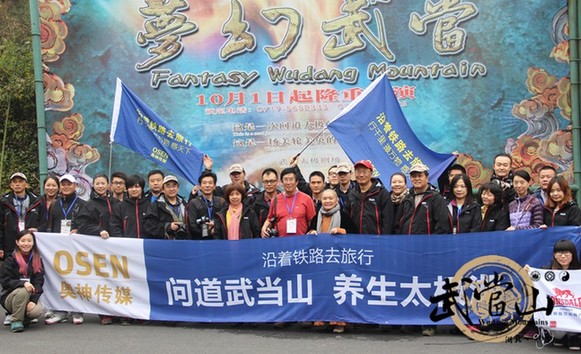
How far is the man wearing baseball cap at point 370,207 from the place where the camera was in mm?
7094

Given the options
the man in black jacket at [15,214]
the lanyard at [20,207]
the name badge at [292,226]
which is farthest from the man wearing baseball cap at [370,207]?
the lanyard at [20,207]

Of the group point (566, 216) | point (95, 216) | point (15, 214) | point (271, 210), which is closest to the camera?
point (566, 216)

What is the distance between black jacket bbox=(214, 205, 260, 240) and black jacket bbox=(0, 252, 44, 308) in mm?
1932

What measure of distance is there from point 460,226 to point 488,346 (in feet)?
4.11

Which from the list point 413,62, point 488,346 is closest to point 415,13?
point 413,62

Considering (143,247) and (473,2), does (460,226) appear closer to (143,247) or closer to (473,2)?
(143,247)

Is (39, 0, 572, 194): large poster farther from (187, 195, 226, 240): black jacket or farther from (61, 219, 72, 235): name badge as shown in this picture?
(61, 219, 72, 235): name badge

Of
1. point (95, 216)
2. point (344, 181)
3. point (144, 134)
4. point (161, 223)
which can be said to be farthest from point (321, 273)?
point (144, 134)

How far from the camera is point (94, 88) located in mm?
10680

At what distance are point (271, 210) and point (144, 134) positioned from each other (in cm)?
226

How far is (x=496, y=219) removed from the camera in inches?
274

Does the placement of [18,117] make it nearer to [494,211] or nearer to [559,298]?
[494,211]

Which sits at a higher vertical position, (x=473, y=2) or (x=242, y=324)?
(x=473, y=2)

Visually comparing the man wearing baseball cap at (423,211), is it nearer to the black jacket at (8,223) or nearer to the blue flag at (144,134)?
the blue flag at (144,134)
